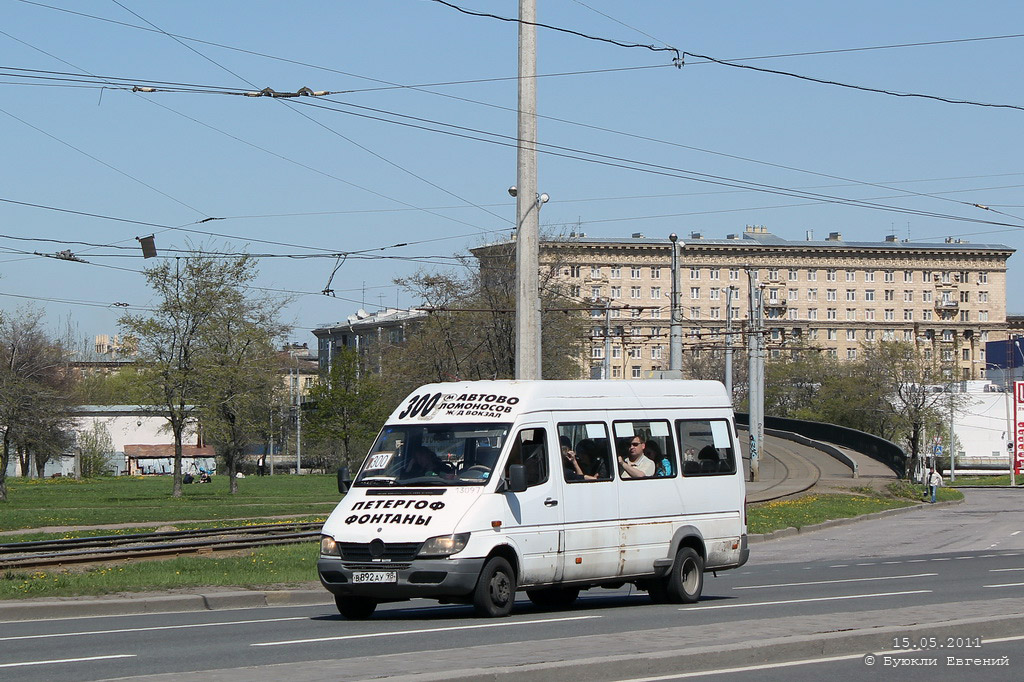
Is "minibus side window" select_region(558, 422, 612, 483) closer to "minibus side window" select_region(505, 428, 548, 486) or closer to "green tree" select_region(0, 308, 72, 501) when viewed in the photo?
"minibus side window" select_region(505, 428, 548, 486)

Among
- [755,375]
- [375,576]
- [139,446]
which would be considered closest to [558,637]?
[375,576]

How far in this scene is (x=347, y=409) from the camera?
91.2 meters

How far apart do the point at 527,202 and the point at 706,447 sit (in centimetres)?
732

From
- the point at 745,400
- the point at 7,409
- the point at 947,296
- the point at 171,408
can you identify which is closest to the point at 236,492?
the point at 171,408

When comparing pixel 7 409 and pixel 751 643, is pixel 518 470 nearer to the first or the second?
pixel 751 643

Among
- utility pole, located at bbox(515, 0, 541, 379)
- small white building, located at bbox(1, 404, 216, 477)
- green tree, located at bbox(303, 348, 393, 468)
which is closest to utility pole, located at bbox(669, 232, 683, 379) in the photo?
utility pole, located at bbox(515, 0, 541, 379)

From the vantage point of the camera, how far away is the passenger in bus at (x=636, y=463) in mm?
15734

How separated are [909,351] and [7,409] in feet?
197

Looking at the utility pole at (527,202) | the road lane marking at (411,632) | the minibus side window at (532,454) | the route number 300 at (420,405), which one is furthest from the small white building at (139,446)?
the road lane marking at (411,632)

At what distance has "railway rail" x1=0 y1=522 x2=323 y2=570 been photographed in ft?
73.8

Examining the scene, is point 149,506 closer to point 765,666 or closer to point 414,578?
point 414,578

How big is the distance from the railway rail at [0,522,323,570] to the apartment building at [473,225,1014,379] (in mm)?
120353

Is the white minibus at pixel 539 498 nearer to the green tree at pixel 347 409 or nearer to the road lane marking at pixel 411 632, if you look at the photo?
the road lane marking at pixel 411 632

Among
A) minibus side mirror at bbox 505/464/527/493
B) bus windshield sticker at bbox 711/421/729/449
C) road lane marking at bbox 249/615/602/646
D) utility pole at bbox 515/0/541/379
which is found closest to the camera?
road lane marking at bbox 249/615/602/646
